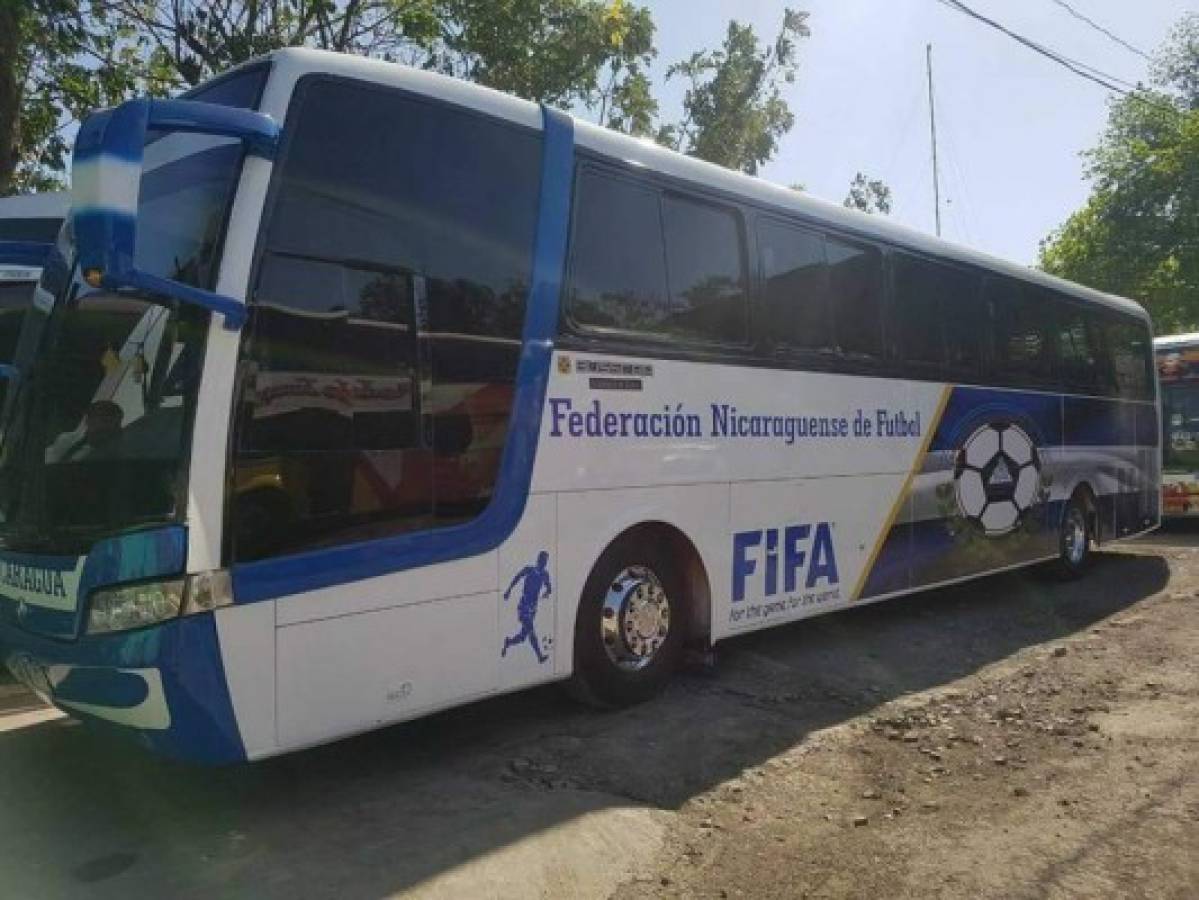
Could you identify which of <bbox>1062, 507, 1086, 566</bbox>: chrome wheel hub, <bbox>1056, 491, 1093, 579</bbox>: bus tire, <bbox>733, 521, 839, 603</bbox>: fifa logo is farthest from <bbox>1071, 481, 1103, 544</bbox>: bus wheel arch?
<bbox>733, 521, 839, 603</bbox>: fifa logo

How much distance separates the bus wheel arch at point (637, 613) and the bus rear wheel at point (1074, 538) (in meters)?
6.13

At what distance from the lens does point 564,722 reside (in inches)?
217

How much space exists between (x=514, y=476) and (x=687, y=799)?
5.49 feet

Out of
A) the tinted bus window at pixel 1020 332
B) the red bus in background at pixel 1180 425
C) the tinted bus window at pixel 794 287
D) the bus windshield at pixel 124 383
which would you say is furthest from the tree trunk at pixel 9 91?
the red bus in background at pixel 1180 425

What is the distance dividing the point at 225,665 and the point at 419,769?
136 cm

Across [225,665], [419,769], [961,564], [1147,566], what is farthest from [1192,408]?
[225,665]

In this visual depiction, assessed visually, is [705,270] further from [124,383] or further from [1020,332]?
[1020,332]

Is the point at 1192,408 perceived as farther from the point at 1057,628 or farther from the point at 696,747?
the point at 696,747

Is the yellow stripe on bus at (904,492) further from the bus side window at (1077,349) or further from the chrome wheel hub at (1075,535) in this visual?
the chrome wheel hub at (1075,535)

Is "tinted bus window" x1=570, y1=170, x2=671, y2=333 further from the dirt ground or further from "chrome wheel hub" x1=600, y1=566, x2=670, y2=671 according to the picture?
the dirt ground

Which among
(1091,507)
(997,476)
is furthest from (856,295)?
(1091,507)

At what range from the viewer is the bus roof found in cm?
427

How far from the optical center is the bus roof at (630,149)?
4273 mm

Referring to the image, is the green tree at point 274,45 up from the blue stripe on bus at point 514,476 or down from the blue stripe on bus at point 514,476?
up
